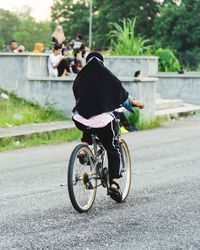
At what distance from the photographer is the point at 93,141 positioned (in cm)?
844

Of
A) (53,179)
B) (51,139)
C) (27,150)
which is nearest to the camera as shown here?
(53,179)

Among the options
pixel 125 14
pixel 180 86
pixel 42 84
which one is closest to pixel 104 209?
pixel 42 84

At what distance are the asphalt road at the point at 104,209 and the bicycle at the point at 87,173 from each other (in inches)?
5.8

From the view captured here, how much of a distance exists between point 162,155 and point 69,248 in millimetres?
6950

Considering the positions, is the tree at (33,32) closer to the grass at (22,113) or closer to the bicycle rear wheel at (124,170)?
the grass at (22,113)

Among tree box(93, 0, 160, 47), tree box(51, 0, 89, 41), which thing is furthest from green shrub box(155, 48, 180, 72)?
tree box(51, 0, 89, 41)

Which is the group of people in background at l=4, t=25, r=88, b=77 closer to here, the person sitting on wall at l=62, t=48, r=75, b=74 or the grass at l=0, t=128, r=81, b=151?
the person sitting on wall at l=62, t=48, r=75, b=74

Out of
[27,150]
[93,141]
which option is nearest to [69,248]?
[93,141]

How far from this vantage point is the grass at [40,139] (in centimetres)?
1530

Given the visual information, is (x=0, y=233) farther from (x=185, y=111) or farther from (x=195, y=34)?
(x=195, y=34)

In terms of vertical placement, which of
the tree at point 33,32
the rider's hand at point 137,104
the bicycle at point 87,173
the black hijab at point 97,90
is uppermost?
the black hijab at point 97,90

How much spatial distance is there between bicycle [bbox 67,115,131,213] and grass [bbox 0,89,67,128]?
30.3 ft

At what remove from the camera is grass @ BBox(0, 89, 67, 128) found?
59.6 feet

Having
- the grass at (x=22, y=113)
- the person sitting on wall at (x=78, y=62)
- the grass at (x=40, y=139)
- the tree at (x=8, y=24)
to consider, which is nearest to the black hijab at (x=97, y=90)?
the grass at (x=40, y=139)
